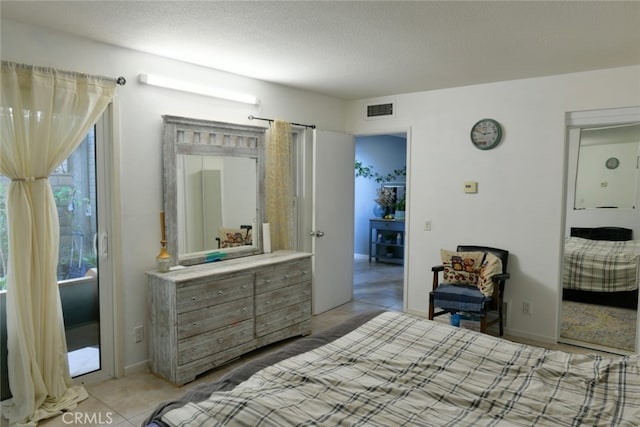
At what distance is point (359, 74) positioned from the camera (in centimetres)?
379

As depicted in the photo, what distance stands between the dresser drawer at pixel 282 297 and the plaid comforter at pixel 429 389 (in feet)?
4.92

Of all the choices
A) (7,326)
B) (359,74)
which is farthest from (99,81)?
(359,74)

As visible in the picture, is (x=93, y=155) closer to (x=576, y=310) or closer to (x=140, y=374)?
(x=140, y=374)

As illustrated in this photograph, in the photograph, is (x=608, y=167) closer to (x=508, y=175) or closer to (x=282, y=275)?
(x=508, y=175)

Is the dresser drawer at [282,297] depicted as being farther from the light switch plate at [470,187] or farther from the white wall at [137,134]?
the light switch plate at [470,187]

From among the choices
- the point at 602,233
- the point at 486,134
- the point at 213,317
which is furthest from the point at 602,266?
the point at 213,317

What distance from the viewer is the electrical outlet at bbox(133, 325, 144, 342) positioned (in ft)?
10.5

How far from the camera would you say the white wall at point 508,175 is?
12.2 ft

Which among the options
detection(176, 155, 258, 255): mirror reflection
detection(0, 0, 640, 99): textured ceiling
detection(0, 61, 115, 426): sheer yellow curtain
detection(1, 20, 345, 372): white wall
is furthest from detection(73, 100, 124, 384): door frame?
detection(0, 0, 640, 99): textured ceiling

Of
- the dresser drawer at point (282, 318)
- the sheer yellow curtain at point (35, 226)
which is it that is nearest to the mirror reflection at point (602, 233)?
the dresser drawer at point (282, 318)

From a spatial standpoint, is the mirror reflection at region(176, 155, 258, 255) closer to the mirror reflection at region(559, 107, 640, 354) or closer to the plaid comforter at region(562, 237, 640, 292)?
the mirror reflection at region(559, 107, 640, 354)

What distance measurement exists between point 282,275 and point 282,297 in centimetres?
19

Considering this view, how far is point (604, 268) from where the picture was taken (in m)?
4.97

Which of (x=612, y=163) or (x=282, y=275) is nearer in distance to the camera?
(x=282, y=275)
